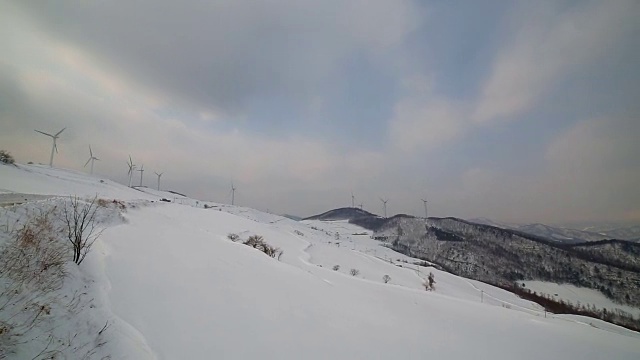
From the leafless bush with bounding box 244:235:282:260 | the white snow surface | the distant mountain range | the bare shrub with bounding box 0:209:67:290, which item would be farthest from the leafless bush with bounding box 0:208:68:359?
the distant mountain range

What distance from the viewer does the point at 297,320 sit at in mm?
8008

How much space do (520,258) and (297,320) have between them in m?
189

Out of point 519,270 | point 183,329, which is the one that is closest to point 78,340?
point 183,329

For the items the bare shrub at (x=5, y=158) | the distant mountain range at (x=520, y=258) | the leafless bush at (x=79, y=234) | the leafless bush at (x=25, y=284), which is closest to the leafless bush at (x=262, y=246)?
the leafless bush at (x=79, y=234)

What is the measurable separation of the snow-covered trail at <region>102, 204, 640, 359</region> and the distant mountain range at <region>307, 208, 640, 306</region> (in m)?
121

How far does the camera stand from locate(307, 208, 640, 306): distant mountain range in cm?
13325

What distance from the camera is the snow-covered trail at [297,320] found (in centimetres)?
652

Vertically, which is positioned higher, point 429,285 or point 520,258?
point 429,285

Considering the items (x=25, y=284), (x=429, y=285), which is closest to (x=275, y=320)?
(x=25, y=284)

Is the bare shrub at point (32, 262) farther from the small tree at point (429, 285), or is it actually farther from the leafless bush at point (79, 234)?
the small tree at point (429, 285)

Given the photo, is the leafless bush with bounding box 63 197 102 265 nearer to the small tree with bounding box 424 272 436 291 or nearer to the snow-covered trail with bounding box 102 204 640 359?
the snow-covered trail with bounding box 102 204 640 359

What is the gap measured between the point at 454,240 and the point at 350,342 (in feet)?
613

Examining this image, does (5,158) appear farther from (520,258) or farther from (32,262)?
(520,258)

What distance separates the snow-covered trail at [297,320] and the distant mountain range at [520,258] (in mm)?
121073
